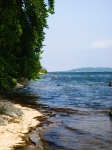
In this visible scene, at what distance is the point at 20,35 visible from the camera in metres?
13.1

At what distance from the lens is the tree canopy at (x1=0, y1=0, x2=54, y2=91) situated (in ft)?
41.3

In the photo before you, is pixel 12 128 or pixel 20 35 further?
pixel 20 35

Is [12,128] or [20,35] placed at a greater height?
[20,35]

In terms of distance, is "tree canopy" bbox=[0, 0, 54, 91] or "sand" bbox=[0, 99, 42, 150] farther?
"tree canopy" bbox=[0, 0, 54, 91]

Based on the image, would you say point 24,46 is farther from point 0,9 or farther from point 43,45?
point 0,9

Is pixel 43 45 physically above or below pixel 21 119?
above

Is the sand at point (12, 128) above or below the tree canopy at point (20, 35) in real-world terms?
below

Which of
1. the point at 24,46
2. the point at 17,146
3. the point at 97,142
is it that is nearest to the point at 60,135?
the point at 97,142

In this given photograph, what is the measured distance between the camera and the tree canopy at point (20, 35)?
12594 millimetres

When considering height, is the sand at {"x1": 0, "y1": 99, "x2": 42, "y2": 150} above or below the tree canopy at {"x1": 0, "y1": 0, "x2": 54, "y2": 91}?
below

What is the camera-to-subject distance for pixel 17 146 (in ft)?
30.1

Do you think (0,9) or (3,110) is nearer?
(0,9)

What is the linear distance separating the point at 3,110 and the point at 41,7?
7.59 meters

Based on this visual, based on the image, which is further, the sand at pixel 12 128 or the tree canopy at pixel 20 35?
the tree canopy at pixel 20 35
